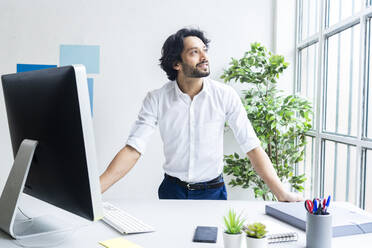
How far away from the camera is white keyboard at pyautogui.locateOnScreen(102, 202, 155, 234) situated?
3.74 ft

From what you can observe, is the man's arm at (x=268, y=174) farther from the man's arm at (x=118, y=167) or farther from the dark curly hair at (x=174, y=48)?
the dark curly hair at (x=174, y=48)

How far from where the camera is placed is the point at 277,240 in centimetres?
104

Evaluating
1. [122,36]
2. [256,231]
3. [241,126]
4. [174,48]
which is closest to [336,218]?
[256,231]

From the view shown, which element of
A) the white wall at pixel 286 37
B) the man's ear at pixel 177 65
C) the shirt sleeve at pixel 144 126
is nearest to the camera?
the shirt sleeve at pixel 144 126

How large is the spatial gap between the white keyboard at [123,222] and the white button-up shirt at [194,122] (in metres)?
0.70

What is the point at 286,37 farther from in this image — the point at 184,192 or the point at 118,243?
the point at 118,243

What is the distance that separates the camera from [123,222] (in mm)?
1206

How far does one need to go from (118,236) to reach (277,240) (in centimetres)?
48

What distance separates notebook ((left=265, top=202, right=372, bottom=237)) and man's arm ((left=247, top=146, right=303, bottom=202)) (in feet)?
0.59

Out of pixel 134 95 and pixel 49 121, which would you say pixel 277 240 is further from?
pixel 134 95

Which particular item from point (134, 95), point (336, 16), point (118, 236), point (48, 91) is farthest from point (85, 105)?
point (134, 95)

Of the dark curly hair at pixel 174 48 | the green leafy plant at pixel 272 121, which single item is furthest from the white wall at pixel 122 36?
the dark curly hair at pixel 174 48

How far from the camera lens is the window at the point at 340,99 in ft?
6.40

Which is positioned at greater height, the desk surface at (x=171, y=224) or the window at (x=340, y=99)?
the window at (x=340, y=99)
